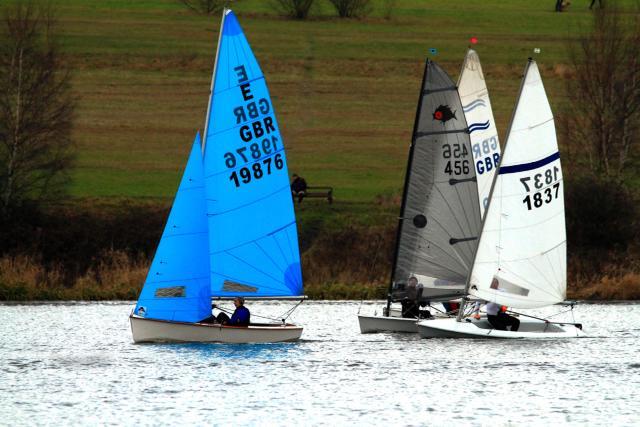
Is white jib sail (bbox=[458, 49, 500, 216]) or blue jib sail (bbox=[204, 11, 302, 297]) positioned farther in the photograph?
white jib sail (bbox=[458, 49, 500, 216])

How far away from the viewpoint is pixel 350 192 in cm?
7138

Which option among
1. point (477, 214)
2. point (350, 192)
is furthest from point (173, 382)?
point (350, 192)

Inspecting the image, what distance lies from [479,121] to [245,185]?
34.3 feet

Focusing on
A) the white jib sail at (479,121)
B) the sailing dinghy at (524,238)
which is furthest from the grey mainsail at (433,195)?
the white jib sail at (479,121)

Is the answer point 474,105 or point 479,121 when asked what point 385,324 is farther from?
point 474,105

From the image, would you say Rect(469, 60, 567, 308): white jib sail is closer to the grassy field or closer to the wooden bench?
the wooden bench

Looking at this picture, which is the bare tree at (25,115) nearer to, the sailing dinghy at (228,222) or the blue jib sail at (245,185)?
the sailing dinghy at (228,222)

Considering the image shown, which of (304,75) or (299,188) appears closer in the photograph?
(299,188)

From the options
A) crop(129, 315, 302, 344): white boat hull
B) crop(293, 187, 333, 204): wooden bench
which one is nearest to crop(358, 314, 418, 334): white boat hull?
crop(129, 315, 302, 344): white boat hull

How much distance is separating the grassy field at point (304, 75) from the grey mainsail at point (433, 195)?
24.4 m

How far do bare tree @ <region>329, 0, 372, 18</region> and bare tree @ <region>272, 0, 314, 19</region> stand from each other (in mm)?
2215

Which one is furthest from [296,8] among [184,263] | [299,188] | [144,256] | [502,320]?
[184,263]

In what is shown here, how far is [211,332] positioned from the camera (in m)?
39.9

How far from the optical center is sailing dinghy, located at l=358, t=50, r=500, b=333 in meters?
43.7
